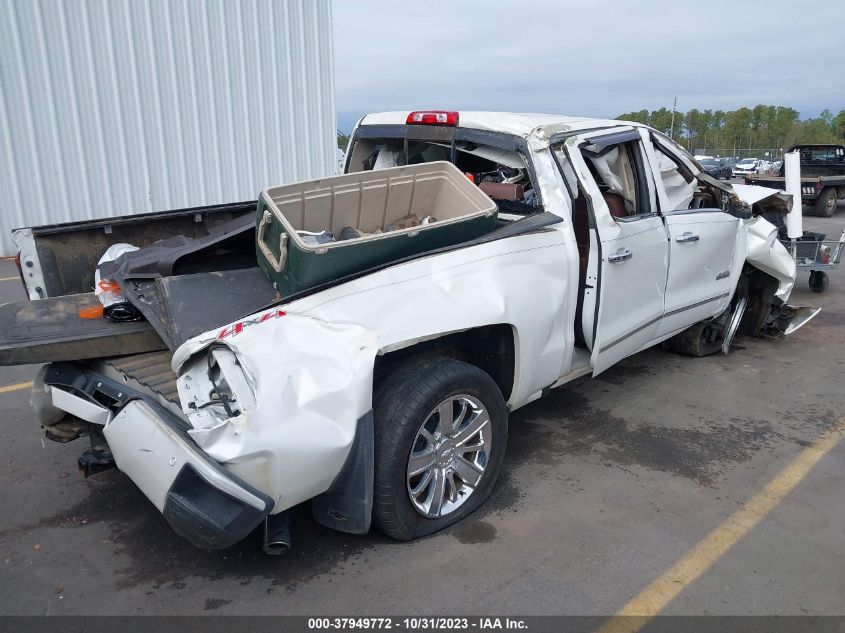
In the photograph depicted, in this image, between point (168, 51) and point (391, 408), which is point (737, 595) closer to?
point (391, 408)

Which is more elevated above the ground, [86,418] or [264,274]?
[264,274]

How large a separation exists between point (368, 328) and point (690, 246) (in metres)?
2.83

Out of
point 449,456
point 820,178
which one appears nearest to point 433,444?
→ point 449,456

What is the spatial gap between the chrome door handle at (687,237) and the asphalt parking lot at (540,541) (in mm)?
1180

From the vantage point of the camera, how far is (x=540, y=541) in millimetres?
3049

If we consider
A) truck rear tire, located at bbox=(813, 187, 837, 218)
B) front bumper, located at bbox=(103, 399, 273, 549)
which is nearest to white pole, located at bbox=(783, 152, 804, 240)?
front bumper, located at bbox=(103, 399, 273, 549)

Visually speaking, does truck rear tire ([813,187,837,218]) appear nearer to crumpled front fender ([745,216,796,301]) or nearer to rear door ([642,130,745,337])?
crumpled front fender ([745,216,796,301])

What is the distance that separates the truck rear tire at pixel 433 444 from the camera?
2744 millimetres

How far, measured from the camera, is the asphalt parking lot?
105 inches

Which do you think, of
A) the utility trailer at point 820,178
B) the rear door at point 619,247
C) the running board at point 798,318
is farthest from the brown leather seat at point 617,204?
the utility trailer at point 820,178

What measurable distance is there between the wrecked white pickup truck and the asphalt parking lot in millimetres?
247

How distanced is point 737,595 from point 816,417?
2267mm

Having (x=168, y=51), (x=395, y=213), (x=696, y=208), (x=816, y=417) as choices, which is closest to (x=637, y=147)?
(x=696, y=208)

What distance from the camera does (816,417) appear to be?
446cm
